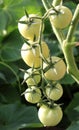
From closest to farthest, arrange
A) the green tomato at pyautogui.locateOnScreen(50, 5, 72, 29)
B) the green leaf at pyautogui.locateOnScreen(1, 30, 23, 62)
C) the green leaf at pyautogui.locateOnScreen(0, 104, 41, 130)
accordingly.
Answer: the green tomato at pyautogui.locateOnScreen(50, 5, 72, 29), the green leaf at pyautogui.locateOnScreen(0, 104, 41, 130), the green leaf at pyautogui.locateOnScreen(1, 30, 23, 62)

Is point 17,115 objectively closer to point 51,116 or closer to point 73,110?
point 73,110

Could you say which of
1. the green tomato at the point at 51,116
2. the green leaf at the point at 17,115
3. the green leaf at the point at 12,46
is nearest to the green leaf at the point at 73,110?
the green leaf at the point at 17,115

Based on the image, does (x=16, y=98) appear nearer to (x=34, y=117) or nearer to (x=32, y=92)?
(x=34, y=117)

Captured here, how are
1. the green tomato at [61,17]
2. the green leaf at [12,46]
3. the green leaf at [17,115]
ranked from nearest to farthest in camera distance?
the green tomato at [61,17] < the green leaf at [17,115] < the green leaf at [12,46]

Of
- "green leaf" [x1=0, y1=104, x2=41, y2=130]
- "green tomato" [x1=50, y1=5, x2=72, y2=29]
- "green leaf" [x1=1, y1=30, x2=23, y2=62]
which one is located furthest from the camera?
"green leaf" [x1=1, y1=30, x2=23, y2=62]

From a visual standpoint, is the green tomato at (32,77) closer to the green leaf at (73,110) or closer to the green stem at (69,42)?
the green stem at (69,42)

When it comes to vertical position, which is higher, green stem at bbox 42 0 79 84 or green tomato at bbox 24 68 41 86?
green stem at bbox 42 0 79 84

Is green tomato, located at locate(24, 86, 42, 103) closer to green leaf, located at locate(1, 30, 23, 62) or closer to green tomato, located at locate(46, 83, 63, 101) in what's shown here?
green tomato, located at locate(46, 83, 63, 101)

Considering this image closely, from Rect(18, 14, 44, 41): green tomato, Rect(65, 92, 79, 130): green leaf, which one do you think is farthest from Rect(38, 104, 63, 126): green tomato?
Rect(65, 92, 79, 130): green leaf
